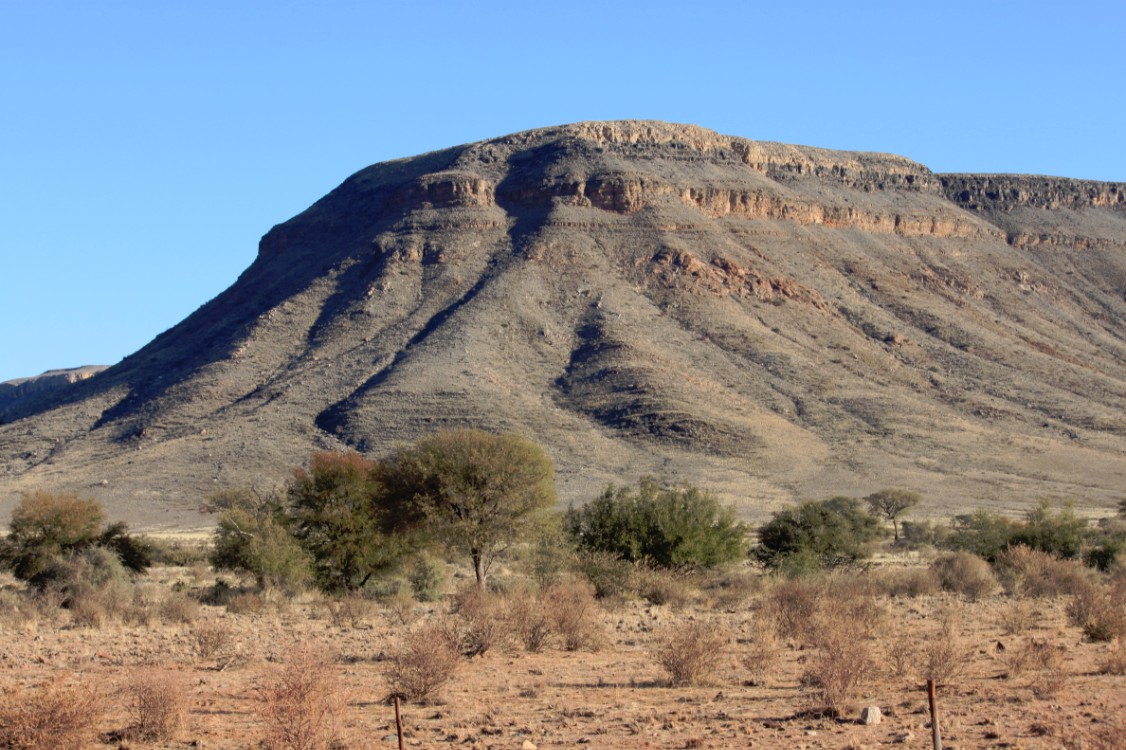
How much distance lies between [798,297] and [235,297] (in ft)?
163

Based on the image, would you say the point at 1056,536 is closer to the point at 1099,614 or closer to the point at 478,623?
the point at 1099,614

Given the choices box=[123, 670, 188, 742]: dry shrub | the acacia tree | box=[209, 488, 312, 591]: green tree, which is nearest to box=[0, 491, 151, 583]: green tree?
box=[209, 488, 312, 591]: green tree

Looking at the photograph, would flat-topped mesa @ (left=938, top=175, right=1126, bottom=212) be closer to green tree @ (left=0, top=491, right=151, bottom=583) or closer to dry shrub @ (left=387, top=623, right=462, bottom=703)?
green tree @ (left=0, top=491, right=151, bottom=583)

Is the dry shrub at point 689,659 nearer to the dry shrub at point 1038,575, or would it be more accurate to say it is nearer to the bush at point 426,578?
the dry shrub at point 1038,575

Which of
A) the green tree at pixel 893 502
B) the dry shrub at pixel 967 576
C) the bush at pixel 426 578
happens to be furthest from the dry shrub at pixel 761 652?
the green tree at pixel 893 502

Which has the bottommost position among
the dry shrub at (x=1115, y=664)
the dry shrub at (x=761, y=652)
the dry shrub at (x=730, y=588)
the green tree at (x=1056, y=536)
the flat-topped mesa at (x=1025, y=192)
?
the green tree at (x=1056, y=536)

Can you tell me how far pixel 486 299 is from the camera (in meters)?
99.0

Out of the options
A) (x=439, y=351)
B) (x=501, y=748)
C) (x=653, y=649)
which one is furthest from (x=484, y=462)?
(x=439, y=351)

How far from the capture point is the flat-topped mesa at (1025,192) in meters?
143

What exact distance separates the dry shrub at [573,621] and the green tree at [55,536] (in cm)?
1637

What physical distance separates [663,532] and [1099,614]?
13.4 m

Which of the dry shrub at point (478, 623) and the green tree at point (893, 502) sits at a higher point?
the dry shrub at point (478, 623)

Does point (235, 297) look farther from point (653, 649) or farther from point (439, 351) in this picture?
point (653, 649)

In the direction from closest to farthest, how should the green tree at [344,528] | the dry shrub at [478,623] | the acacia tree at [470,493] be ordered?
the dry shrub at [478,623] → the acacia tree at [470,493] → the green tree at [344,528]
